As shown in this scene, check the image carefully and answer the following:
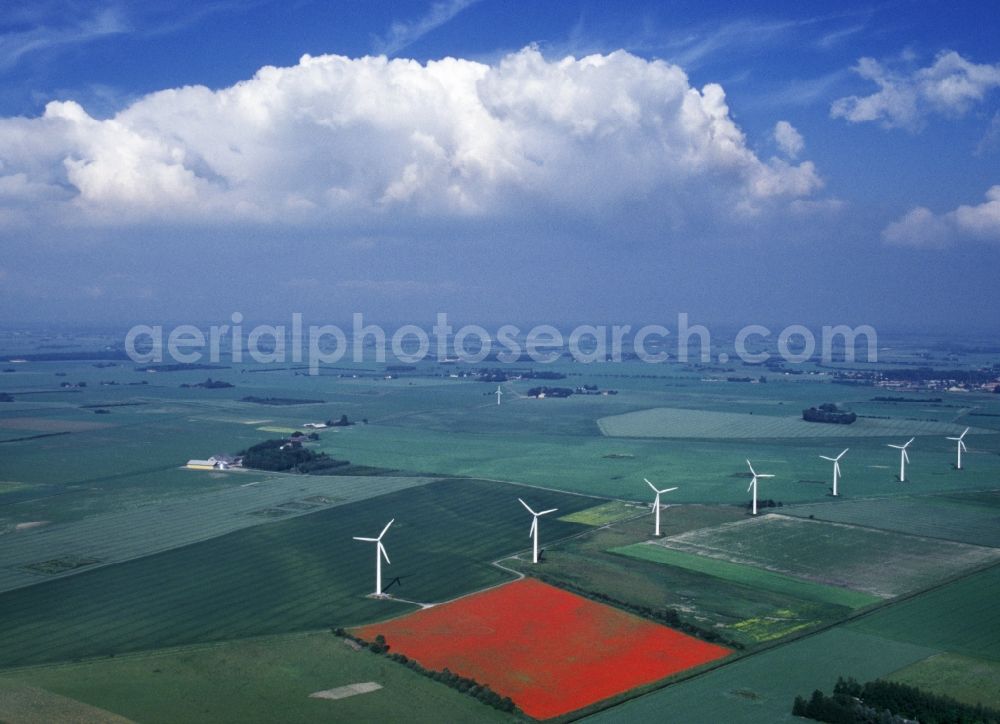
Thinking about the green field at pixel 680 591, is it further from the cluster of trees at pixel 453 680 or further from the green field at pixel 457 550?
the cluster of trees at pixel 453 680

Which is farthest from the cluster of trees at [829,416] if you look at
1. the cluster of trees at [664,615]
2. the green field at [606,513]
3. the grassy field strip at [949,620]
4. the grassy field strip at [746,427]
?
the cluster of trees at [664,615]

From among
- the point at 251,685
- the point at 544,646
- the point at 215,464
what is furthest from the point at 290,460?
the point at 251,685

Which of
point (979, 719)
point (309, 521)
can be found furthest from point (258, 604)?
point (979, 719)

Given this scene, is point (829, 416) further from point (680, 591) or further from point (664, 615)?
point (664, 615)

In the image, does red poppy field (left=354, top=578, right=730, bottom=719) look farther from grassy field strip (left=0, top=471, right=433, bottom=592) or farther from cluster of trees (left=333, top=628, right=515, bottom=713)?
grassy field strip (left=0, top=471, right=433, bottom=592)

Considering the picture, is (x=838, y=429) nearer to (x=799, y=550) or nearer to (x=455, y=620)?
(x=799, y=550)

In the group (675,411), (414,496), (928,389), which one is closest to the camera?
(414,496)
